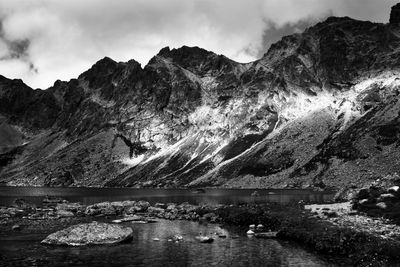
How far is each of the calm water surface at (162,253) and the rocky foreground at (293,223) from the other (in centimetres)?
295

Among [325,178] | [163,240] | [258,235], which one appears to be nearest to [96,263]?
[163,240]

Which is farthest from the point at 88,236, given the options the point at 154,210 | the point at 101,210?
the point at 154,210

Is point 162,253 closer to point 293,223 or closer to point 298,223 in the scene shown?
point 293,223

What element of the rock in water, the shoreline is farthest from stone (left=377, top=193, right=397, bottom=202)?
the rock in water

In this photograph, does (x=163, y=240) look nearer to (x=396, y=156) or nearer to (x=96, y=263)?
(x=96, y=263)

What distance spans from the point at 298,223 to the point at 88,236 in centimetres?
2781

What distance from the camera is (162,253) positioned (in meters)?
46.8

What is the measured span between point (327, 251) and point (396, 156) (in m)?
155

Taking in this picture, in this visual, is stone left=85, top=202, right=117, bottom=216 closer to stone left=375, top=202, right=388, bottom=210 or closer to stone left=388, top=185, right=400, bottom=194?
stone left=375, top=202, right=388, bottom=210

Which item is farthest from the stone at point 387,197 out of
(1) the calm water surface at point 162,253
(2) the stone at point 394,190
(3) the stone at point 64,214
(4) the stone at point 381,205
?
(3) the stone at point 64,214

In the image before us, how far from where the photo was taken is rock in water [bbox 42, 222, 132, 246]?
1977 inches

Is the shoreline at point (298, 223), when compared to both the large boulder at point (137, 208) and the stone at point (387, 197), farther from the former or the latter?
the stone at point (387, 197)

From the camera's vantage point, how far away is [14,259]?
4212 cm

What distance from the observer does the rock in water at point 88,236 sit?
50219mm
